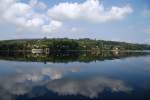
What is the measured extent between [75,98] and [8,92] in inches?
331

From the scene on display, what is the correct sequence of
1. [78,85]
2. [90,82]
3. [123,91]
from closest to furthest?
[123,91], [78,85], [90,82]

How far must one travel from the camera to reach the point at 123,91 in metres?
30.9

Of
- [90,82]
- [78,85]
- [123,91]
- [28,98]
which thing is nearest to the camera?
[28,98]

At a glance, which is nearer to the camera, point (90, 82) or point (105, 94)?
point (105, 94)

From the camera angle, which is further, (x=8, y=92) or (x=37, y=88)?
(x=37, y=88)

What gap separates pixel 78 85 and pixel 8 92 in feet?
33.4

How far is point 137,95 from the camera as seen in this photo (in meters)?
28.0

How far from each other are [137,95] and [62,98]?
27.2 ft

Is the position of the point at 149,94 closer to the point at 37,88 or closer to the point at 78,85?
the point at 78,85

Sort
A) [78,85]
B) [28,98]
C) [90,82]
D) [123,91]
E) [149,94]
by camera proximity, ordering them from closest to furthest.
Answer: [28,98]
[149,94]
[123,91]
[78,85]
[90,82]

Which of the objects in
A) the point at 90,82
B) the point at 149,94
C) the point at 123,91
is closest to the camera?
the point at 149,94

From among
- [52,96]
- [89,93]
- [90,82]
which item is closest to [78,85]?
Answer: [90,82]

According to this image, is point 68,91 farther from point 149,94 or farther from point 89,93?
point 149,94

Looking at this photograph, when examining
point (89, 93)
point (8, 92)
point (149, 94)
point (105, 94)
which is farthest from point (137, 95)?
point (8, 92)
